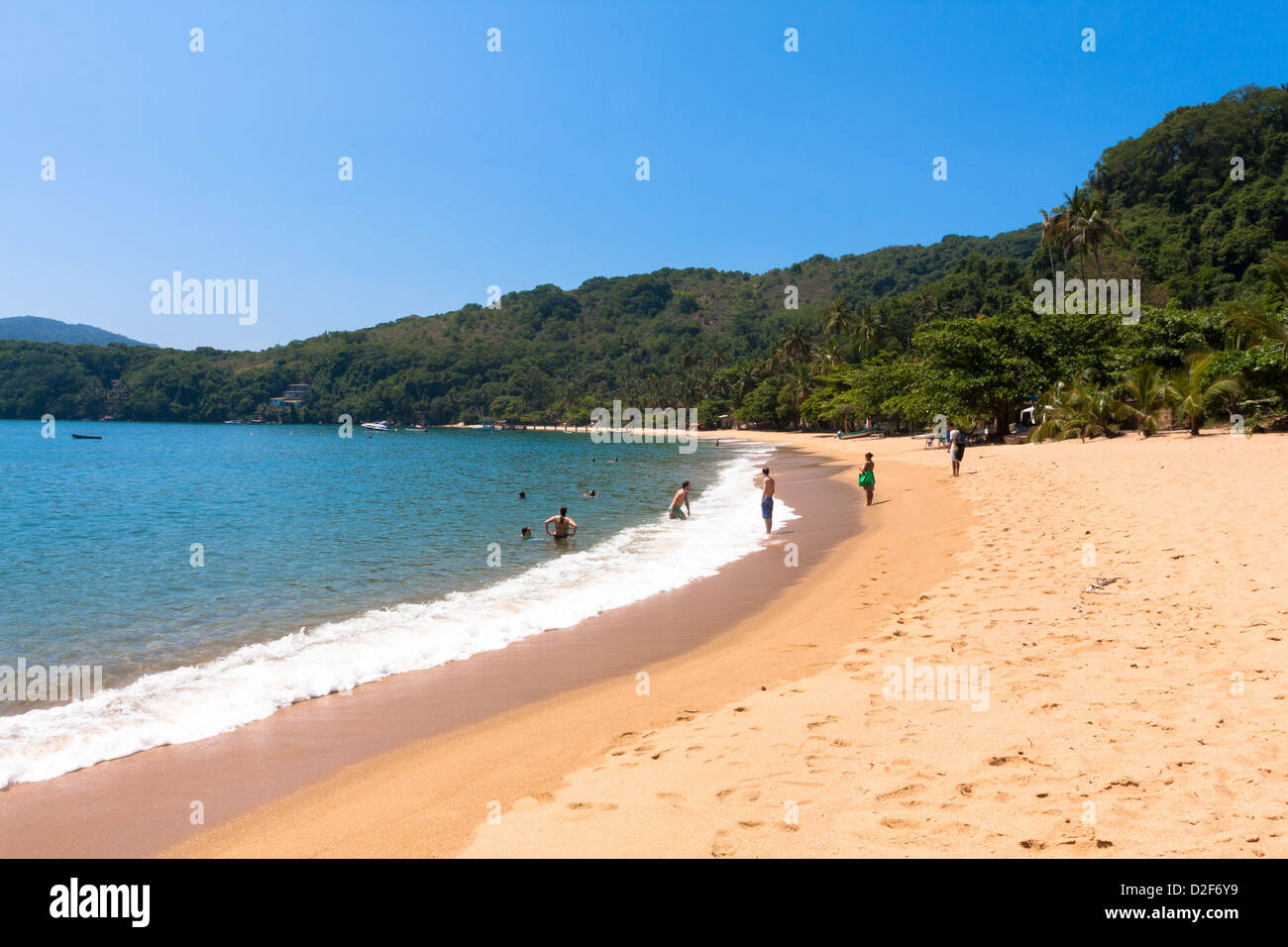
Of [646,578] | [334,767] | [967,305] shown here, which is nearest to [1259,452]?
[646,578]

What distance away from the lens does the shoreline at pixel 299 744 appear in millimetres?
4809

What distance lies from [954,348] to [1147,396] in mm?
9597

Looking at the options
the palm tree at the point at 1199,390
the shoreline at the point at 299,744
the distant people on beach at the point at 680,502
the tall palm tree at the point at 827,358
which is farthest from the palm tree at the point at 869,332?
the shoreline at the point at 299,744

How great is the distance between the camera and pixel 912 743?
15.6ft

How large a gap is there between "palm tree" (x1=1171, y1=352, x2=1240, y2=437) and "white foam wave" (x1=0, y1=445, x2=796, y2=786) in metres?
23.2

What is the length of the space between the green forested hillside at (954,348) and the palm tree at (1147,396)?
2.11 ft

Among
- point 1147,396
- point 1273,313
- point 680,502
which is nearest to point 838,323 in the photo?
point 1147,396

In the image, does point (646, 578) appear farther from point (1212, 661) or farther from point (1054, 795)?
point (1054, 795)

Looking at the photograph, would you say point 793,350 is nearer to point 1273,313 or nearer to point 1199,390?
point 1199,390

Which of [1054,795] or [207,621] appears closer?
[1054,795]

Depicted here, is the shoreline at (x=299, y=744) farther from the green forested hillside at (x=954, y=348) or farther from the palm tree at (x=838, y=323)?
the palm tree at (x=838, y=323)

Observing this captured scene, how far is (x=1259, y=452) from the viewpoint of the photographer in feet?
64.6

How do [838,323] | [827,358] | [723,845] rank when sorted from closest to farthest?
[723,845] < [827,358] < [838,323]
